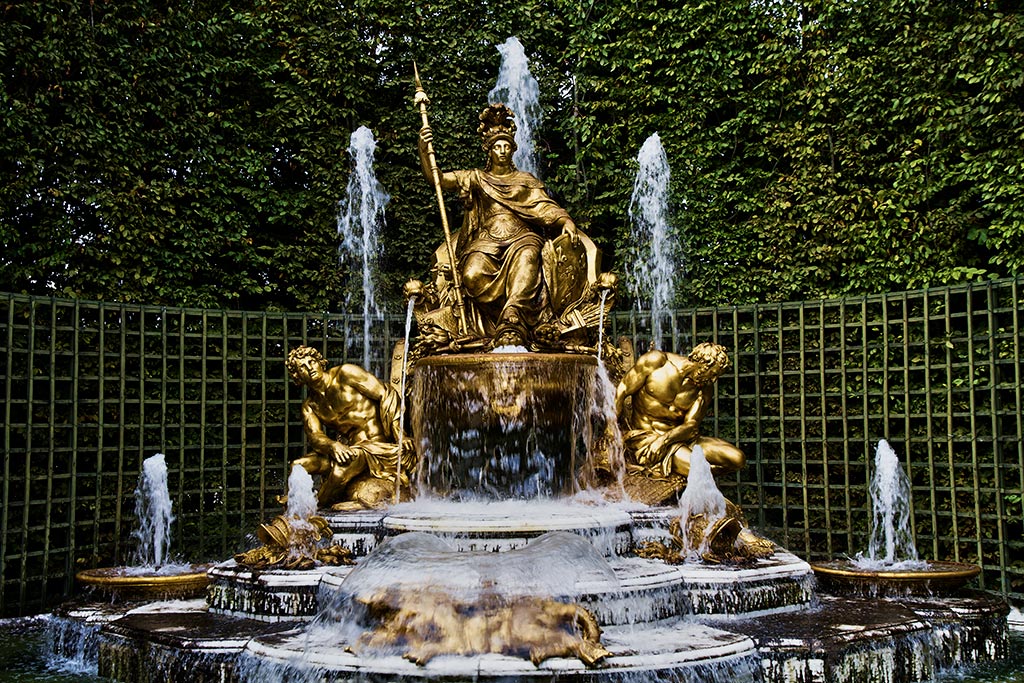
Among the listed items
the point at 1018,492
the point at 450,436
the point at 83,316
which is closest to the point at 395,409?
the point at 450,436

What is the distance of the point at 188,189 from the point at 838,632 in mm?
8565

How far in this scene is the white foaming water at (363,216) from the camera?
470 inches

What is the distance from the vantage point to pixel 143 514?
347 inches

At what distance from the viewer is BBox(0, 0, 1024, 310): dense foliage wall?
963 centimetres

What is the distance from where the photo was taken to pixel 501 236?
8.79 m

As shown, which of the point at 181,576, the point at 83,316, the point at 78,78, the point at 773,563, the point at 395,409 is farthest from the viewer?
the point at 78,78

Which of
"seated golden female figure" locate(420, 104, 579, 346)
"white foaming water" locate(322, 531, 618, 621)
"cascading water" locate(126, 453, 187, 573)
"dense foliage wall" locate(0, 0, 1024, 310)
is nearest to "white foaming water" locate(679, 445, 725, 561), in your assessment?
"white foaming water" locate(322, 531, 618, 621)

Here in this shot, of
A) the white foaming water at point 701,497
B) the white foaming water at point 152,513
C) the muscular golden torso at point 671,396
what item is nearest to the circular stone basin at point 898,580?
the white foaming water at point 701,497

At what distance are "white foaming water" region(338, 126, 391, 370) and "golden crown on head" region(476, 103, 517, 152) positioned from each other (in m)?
3.43

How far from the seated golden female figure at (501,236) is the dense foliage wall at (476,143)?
3117 mm

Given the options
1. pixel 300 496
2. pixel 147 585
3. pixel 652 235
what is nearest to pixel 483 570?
pixel 300 496

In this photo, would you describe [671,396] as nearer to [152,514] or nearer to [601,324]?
[601,324]

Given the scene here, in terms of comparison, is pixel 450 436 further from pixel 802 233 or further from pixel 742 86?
pixel 742 86

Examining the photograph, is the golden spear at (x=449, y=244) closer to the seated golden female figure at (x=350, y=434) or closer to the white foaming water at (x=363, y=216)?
the seated golden female figure at (x=350, y=434)
